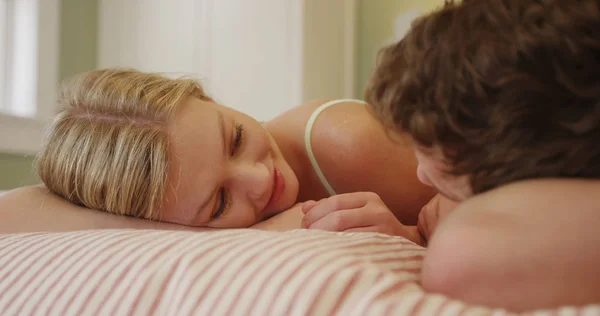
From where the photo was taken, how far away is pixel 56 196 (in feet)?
2.77

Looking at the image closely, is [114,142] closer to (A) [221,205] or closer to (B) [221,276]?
(A) [221,205]

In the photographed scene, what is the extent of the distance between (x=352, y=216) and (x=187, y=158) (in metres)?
0.25

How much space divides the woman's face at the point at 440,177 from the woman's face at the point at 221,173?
14.9 inches

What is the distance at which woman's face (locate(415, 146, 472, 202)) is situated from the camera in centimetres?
42

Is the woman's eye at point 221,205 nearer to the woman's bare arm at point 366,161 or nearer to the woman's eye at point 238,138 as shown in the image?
the woman's eye at point 238,138

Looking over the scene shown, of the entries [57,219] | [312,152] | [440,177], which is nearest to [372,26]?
[312,152]

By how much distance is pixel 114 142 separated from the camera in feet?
2.59

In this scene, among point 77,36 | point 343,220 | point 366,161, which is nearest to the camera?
point 343,220

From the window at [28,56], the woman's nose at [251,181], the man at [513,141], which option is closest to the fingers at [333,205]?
the woman's nose at [251,181]

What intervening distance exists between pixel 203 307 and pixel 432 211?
18.7 inches

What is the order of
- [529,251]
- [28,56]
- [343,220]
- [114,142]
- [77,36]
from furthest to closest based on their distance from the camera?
[77,36], [28,56], [114,142], [343,220], [529,251]

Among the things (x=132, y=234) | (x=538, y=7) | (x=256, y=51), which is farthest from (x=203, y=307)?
(x=256, y=51)

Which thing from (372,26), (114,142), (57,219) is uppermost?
(372,26)

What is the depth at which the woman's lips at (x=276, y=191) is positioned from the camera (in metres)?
0.88
